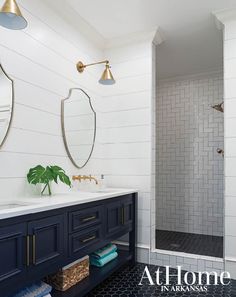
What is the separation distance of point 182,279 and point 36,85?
7.52 ft

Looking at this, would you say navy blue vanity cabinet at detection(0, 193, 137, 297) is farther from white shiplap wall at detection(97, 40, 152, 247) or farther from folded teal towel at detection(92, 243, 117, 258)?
white shiplap wall at detection(97, 40, 152, 247)

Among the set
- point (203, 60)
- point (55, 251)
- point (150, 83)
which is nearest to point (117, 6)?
point (150, 83)

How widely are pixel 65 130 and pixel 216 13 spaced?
76.8 inches

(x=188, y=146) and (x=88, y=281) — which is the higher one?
(x=188, y=146)

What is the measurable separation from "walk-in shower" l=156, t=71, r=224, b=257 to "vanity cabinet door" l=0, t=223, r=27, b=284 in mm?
2717

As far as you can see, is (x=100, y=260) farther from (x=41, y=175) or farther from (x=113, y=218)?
(x=41, y=175)

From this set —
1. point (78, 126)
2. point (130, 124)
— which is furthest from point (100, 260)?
point (130, 124)

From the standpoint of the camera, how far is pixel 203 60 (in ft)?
12.7

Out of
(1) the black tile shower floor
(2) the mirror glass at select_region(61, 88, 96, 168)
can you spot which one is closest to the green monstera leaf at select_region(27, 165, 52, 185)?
(2) the mirror glass at select_region(61, 88, 96, 168)

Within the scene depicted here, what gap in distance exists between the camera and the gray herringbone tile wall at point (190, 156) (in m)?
4.17

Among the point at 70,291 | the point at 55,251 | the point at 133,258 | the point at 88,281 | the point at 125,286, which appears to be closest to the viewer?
the point at 55,251

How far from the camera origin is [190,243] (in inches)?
144

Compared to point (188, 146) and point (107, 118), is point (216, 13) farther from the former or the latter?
point (188, 146)

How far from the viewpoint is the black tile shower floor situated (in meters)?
3.29
